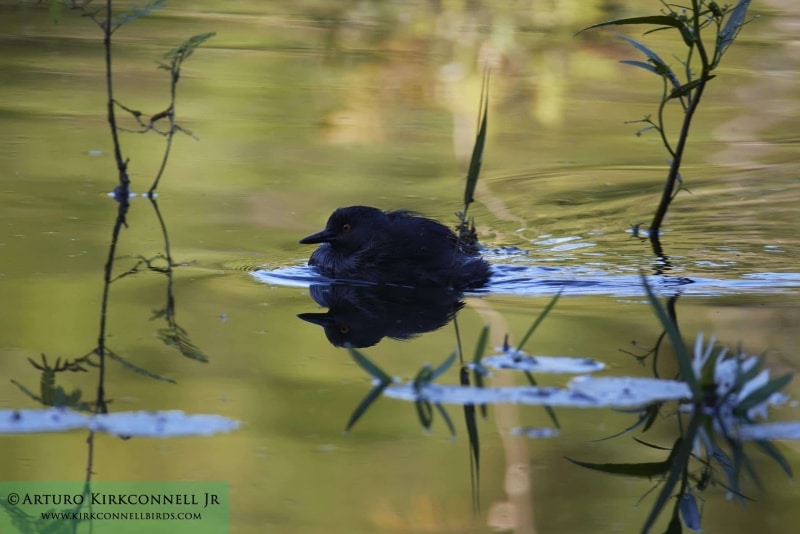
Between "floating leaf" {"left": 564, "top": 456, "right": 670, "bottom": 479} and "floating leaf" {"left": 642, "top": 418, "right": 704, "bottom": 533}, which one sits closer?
"floating leaf" {"left": 642, "top": 418, "right": 704, "bottom": 533}

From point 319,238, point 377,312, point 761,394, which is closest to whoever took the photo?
point 761,394

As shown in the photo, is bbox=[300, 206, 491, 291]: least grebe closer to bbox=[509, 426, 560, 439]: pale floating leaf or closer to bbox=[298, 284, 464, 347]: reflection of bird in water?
bbox=[298, 284, 464, 347]: reflection of bird in water

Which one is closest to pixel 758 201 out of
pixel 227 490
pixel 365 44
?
pixel 227 490

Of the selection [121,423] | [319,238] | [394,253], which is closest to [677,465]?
[121,423]

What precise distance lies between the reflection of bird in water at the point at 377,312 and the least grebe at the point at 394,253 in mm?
99

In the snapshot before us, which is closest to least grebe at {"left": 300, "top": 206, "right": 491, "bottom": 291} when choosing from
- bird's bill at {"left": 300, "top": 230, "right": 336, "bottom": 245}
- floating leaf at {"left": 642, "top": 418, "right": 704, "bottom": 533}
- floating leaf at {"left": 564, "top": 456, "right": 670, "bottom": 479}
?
bird's bill at {"left": 300, "top": 230, "right": 336, "bottom": 245}

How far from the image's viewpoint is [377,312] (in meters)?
6.04

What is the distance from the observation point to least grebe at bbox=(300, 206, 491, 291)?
662 centimetres

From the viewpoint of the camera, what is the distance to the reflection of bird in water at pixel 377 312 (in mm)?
5539

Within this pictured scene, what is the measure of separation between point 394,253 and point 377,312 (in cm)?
78

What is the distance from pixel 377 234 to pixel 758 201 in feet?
10.1

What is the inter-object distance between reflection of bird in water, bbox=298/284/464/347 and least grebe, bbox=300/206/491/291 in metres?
0.10

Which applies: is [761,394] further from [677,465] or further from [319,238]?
[319,238]

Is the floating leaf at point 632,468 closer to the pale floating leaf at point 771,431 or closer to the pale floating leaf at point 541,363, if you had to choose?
the pale floating leaf at point 771,431
